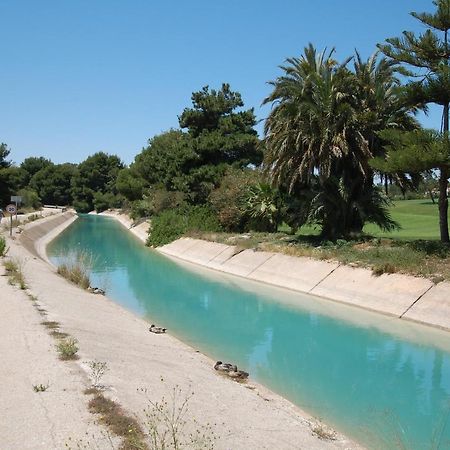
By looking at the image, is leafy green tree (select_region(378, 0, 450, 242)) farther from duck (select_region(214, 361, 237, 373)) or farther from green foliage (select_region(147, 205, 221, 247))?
green foliage (select_region(147, 205, 221, 247))

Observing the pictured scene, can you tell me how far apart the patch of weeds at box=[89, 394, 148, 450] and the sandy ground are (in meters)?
0.18

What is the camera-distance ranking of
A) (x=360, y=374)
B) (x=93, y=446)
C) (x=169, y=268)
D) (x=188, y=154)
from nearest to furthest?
(x=93, y=446) < (x=360, y=374) < (x=169, y=268) < (x=188, y=154)

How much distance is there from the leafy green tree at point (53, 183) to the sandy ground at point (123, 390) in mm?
144002

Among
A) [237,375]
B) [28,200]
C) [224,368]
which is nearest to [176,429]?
[237,375]

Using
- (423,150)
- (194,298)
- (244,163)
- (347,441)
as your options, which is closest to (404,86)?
(423,150)

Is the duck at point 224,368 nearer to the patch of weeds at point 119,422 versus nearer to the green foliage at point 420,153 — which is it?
the patch of weeds at point 119,422

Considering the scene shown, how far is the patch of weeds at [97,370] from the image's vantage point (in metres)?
8.72

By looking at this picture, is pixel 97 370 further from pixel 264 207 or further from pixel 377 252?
pixel 264 207

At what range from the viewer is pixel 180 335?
1697 cm

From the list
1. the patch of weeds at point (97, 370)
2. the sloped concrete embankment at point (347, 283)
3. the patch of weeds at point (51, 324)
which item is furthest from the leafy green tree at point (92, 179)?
the patch of weeds at point (97, 370)

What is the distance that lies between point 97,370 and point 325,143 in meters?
21.2

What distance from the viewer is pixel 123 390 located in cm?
852

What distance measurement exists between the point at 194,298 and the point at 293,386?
13.0 m

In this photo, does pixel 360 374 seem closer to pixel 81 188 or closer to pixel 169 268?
pixel 169 268
